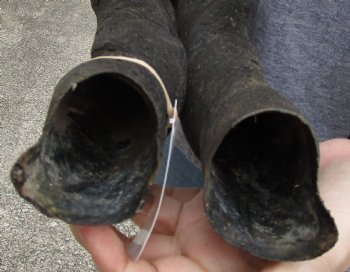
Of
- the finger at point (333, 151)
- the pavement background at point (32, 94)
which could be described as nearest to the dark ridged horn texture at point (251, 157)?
the finger at point (333, 151)

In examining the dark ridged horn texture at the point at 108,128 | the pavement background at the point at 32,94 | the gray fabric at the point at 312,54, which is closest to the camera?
the dark ridged horn texture at the point at 108,128

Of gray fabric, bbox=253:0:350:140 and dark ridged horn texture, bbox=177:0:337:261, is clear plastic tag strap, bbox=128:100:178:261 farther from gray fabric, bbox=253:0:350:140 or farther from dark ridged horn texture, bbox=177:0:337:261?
gray fabric, bbox=253:0:350:140

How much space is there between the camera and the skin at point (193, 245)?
538 millimetres

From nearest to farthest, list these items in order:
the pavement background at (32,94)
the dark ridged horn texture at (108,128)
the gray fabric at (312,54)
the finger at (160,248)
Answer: the dark ridged horn texture at (108,128), the finger at (160,248), the gray fabric at (312,54), the pavement background at (32,94)

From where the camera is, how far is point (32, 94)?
5.97ft

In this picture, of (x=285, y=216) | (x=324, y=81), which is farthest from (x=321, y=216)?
(x=324, y=81)

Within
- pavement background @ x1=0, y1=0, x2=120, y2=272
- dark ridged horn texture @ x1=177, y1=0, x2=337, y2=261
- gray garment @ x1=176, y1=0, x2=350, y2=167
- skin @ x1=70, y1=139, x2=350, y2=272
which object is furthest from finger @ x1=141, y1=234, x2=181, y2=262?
pavement background @ x1=0, y1=0, x2=120, y2=272

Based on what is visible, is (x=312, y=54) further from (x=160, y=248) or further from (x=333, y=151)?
(x=160, y=248)

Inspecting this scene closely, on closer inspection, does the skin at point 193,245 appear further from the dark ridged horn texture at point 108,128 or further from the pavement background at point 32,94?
the pavement background at point 32,94

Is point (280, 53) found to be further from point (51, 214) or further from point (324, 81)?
point (51, 214)

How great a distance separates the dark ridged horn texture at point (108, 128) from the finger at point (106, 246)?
72mm

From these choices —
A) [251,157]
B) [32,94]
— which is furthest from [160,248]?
[32,94]

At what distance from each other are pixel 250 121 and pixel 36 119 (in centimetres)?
132

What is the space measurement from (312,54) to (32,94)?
123cm
